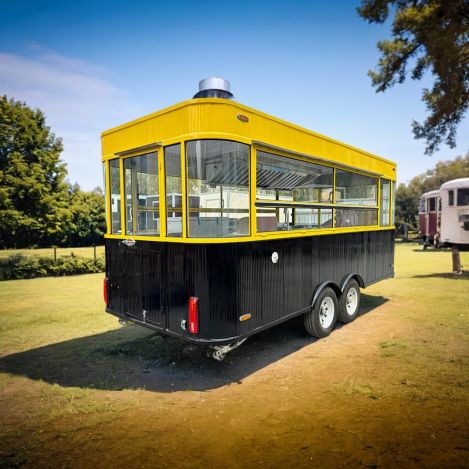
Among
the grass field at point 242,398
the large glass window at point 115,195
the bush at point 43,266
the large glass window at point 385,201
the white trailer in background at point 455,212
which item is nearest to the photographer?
the grass field at point 242,398

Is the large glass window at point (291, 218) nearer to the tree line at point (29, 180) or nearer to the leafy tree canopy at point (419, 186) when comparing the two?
the tree line at point (29, 180)

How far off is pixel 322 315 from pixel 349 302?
46.1 inches

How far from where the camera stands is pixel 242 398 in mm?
4160

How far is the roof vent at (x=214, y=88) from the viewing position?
19.3 feet

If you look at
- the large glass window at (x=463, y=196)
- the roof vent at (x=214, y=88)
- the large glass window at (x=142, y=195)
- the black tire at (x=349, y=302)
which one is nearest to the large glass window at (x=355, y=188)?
the black tire at (x=349, y=302)

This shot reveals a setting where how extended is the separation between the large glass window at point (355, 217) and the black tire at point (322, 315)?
4.60 feet

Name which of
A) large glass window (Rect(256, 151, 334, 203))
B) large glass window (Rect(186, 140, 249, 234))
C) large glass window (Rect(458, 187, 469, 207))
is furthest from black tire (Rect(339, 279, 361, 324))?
large glass window (Rect(458, 187, 469, 207))

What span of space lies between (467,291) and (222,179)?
9093 mm

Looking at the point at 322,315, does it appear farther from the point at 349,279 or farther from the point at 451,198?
the point at 451,198

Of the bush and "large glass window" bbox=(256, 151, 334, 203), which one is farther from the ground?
"large glass window" bbox=(256, 151, 334, 203)

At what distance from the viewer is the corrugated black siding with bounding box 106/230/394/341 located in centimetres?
423

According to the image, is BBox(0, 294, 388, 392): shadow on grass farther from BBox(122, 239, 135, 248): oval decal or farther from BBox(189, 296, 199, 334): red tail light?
BBox(122, 239, 135, 248): oval decal

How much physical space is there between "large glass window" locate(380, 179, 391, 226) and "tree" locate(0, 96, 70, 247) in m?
15.4

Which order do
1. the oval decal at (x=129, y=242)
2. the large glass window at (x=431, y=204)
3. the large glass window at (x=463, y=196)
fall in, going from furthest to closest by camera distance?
the large glass window at (x=431, y=204) < the large glass window at (x=463, y=196) < the oval decal at (x=129, y=242)
